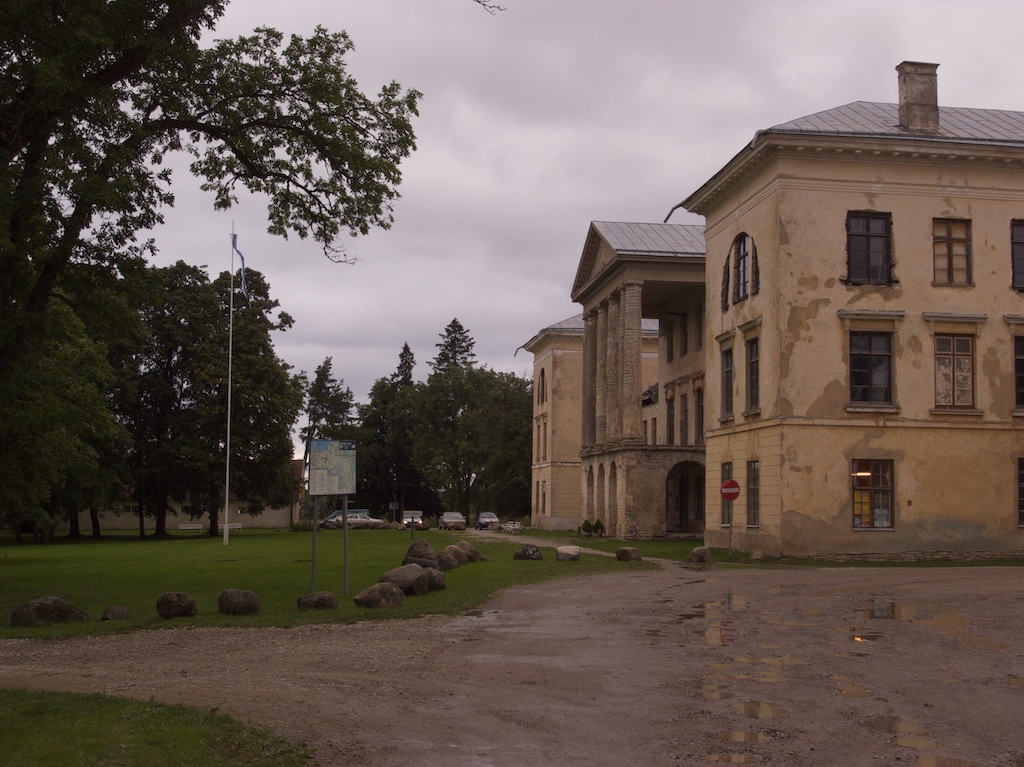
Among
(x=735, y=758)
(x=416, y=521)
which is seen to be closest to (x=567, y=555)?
(x=735, y=758)

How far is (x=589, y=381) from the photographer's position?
63500 mm

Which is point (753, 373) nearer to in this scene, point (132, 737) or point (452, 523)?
point (132, 737)

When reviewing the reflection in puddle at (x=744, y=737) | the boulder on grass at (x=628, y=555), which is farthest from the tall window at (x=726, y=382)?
the reflection in puddle at (x=744, y=737)

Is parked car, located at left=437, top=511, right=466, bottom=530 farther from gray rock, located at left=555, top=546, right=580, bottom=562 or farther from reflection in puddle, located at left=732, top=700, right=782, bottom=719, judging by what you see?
reflection in puddle, located at left=732, top=700, right=782, bottom=719

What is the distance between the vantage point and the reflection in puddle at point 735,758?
769 cm

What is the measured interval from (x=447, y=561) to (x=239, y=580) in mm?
5017

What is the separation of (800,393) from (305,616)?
20776mm

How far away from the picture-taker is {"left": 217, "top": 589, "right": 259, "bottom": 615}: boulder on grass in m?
17.3

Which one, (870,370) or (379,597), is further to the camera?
(870,370)

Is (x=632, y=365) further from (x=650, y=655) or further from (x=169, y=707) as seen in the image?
(x=169, y=707)

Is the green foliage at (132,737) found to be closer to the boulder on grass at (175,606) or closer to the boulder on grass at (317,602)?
the boulder on grass at (175,606)

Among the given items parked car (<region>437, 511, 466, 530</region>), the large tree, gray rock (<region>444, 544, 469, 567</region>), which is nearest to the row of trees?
parked car (<region>437, 511, 466, 530</region>)

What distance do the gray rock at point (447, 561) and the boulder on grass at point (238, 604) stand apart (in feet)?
27.1

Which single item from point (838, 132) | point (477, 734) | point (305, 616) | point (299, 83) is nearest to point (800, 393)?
point (838, 132)
